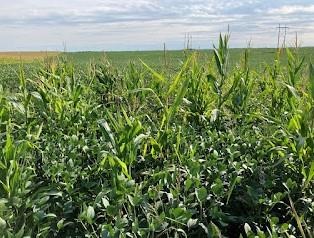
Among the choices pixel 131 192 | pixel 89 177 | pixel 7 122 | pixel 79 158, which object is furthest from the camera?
pixel 7 122

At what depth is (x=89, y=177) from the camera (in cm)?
241

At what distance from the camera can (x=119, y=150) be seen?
7.61 ft

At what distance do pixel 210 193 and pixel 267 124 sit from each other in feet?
4.03

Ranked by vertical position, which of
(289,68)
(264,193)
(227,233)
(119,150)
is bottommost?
(227,233)

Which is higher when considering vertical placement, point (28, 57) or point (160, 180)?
point (160, 180)

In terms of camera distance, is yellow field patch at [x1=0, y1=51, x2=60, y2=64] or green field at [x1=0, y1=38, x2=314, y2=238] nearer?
green field at [x1=0, y1=38, x2=314, y2=238]

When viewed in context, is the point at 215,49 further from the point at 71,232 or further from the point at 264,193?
the point at 71,232

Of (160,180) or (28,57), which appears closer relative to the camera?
(160,180)

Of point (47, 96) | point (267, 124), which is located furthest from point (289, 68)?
point (47, 96)

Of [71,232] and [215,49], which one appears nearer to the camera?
[71,232]

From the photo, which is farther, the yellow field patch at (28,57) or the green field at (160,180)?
the yellow field patch at (28,57)

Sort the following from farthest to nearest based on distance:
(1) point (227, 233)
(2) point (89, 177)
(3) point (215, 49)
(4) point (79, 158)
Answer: (3) point (215, 49) → (4) point (79, 158) → (2) point (89, 177) → (1) point (227, 233)

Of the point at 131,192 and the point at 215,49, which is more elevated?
the point at 215,49

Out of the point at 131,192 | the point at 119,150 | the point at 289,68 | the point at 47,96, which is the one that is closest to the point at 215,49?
the point at 289,68
